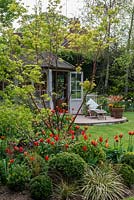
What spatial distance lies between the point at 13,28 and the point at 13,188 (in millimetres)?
3133

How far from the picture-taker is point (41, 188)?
12.8 feet

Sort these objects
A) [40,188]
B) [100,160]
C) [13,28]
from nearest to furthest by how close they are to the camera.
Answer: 1. [40,188]
2. [100,160]
3. [13,28]

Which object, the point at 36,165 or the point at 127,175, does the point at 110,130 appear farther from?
the point at 36,165

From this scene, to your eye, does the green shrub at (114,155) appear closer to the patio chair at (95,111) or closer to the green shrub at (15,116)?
the green shrub at (15,116)

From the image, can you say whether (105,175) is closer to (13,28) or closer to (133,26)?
(13,28)

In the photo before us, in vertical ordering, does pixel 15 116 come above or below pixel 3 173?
above

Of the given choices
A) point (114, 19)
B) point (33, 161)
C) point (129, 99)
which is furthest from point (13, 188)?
point (129, 99)

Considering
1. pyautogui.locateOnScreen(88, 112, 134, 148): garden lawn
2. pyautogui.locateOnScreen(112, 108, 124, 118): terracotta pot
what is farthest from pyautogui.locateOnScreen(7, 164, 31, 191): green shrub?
pyautogui.locateOnScreen(112, 108, 124, 118): terracotta pot

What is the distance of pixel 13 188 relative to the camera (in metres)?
4.16

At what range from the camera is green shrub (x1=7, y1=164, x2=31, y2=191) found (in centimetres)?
406

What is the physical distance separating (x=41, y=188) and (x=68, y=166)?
0.47 meters

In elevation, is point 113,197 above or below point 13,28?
below

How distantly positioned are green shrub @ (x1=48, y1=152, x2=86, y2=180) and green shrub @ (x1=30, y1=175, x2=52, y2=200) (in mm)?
199

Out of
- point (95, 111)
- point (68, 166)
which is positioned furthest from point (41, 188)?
point (95, 111)
